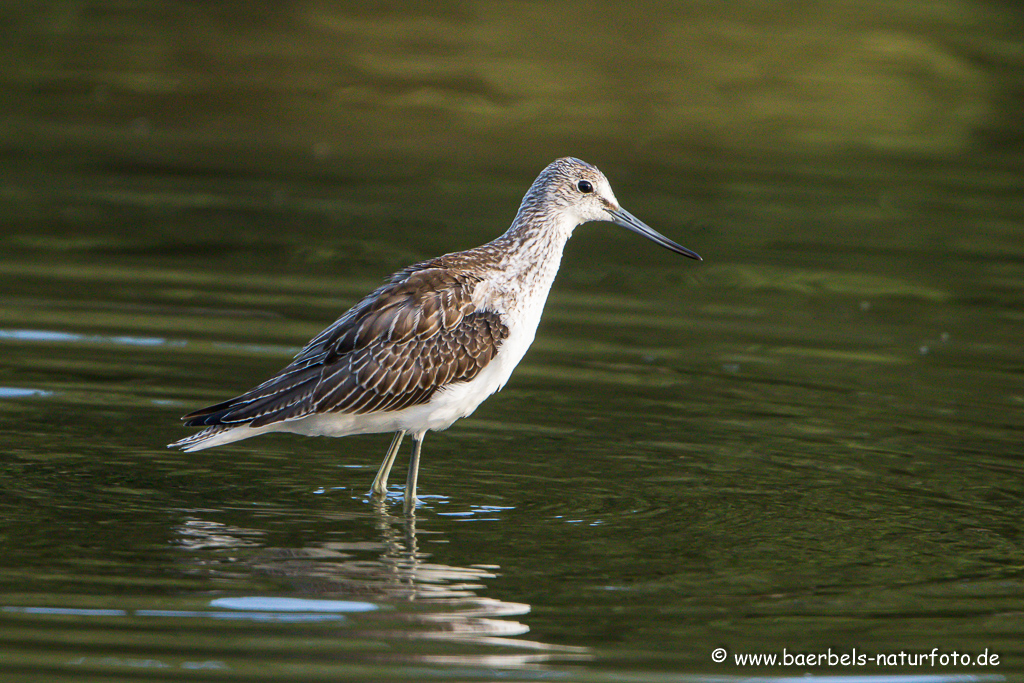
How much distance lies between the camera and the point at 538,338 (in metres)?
13.0

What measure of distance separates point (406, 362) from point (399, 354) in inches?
2.4

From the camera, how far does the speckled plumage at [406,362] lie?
28.8 ft

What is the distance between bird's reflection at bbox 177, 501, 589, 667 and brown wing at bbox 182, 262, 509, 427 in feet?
2.40

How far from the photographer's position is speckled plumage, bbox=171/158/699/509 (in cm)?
879

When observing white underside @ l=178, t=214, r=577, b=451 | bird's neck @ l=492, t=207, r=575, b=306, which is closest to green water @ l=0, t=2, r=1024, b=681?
white underside @ l=178, t=214, r=577, b=451

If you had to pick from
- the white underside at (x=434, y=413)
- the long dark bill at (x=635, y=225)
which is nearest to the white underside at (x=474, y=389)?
the white underside at (x=434, y=413)

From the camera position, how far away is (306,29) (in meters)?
24.4

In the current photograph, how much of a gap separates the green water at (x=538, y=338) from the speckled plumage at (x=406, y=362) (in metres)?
0.45

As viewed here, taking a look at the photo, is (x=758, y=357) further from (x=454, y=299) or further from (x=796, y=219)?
(x=796, y=219)

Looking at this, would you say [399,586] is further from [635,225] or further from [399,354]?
[635,225]

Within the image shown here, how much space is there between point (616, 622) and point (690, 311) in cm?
722

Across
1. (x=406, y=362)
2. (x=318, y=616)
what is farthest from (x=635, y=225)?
(x=318, y=616)

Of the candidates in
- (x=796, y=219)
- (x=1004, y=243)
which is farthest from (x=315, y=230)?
(x=1004, y=243)

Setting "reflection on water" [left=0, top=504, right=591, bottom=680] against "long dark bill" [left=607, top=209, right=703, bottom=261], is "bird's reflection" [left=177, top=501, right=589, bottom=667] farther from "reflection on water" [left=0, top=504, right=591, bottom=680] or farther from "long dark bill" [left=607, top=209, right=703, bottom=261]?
"long dark bill" [left=607, top=209, right=703, bottom=261]
